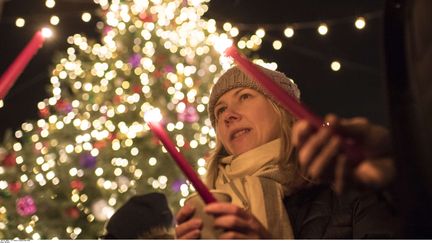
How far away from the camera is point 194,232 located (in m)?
0.84

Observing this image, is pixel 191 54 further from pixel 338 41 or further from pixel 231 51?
pixel 231 51

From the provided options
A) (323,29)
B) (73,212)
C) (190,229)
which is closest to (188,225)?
(190,229)

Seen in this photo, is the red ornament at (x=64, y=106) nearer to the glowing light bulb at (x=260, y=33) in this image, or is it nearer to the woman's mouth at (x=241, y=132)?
the glowing light bulb at (x=260, y=33)

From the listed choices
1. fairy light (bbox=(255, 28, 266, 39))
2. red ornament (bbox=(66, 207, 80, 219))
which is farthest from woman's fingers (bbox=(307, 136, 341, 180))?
fairy light (bbox=(255, 28, 266, 39))

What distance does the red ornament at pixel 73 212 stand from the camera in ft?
11.5

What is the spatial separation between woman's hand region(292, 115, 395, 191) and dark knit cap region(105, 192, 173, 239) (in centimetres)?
49

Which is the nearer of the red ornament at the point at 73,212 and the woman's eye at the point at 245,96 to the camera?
the woman's eye at the point at 245,96

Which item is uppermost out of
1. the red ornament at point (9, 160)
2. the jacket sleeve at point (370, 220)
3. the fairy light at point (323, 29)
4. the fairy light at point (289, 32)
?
the red ornament at point (9, 160)

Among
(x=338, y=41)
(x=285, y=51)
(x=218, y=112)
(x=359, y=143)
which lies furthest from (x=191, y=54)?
(x=359, y=143)

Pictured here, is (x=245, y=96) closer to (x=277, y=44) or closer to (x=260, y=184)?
(x=260, y=184)

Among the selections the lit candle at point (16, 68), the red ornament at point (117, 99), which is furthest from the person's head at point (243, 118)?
the red ornament at point (117, 99)

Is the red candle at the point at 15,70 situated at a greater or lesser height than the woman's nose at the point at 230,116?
greater

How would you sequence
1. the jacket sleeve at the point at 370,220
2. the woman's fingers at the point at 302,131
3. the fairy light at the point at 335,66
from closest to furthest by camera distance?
the woman's fingers at the point at 302,131
the jacket sleeve at the point at 370,220
the fairy light at the point at 335,66

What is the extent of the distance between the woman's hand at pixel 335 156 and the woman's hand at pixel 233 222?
19cm
